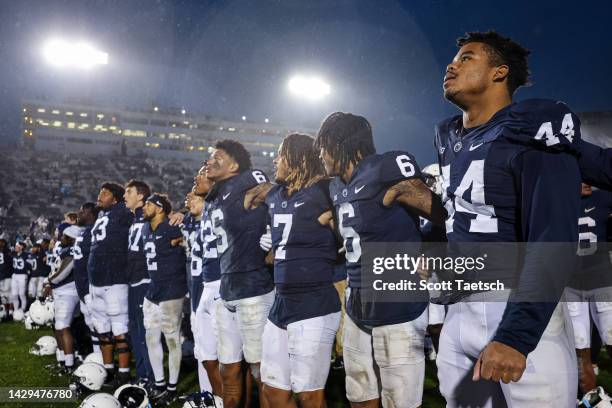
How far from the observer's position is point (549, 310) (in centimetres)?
154

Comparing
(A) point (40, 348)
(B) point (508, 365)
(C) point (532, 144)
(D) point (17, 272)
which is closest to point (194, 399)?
(B) point (508, 365)

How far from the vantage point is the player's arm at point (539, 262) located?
1.51 meters

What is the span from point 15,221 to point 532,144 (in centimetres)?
3226

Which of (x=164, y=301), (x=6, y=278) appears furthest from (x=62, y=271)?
(x=6, y=278)

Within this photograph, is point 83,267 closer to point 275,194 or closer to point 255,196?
point 255,196

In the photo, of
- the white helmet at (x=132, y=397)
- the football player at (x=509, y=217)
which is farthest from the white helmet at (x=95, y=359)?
the football player at (x=509, y=217)

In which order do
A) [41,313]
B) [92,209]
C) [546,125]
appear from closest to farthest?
[546,125] → [92,209] → [41,313]

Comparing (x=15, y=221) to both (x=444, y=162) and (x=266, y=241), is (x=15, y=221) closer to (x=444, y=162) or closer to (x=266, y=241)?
(x=266, y=241)

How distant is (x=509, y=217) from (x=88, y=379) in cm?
512

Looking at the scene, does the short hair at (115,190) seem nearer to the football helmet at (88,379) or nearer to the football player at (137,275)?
the football player at (137,275)

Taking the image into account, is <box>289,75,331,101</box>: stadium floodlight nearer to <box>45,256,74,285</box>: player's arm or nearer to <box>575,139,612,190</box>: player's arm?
<box>45,256,74,285</box>: player's arm

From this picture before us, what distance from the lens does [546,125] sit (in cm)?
168

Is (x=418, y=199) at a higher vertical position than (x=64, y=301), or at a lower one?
higher

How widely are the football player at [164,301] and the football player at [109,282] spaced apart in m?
0.87
